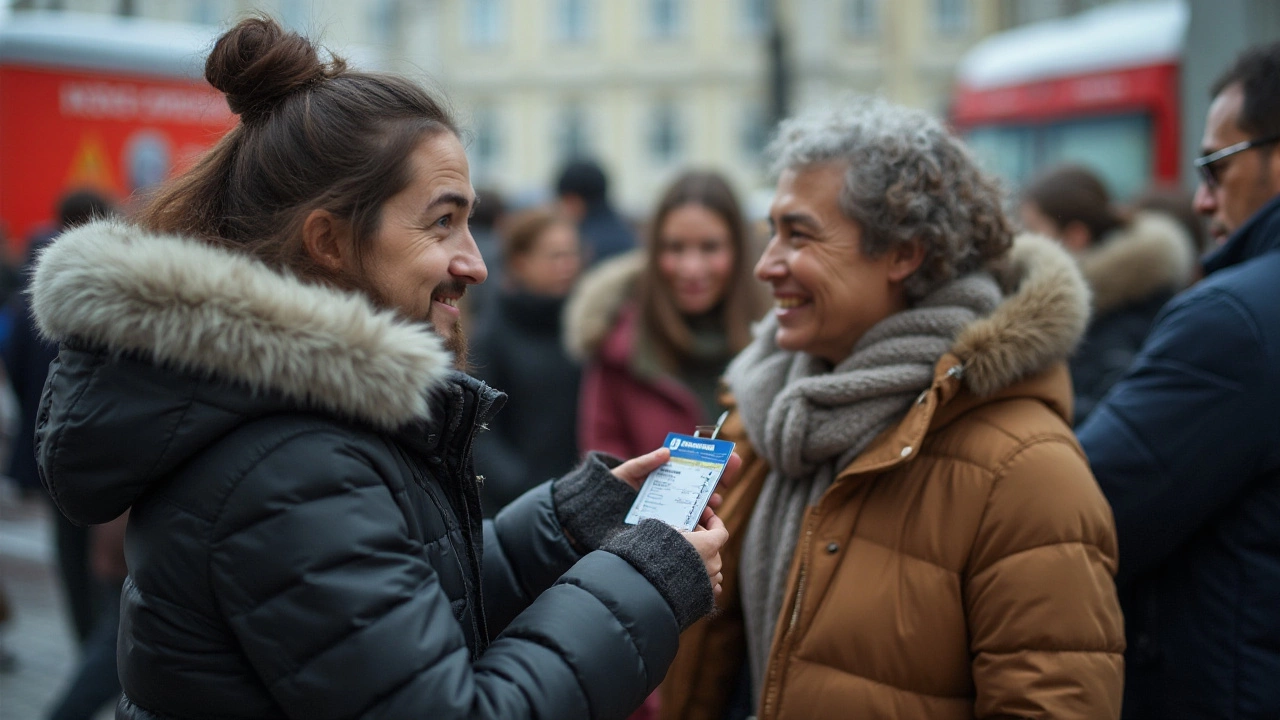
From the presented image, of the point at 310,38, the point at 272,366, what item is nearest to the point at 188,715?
the point at 272,366

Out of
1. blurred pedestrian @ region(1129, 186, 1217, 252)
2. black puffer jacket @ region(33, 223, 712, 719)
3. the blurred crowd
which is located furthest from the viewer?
blurred pedestrian @ region(1129, 186, 1217, 252)

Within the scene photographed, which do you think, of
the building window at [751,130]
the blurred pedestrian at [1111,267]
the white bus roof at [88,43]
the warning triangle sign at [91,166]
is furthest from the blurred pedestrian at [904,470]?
the building window at [751,130]

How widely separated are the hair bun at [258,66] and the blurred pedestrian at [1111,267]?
3.12 m

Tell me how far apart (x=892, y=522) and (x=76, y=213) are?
4.67 metres

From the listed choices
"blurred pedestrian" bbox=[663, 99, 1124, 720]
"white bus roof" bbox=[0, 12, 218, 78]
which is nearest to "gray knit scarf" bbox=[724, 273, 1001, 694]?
"blurred pedestrian" bbox=[663, 99, 1124, 720]

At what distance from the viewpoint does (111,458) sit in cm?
150

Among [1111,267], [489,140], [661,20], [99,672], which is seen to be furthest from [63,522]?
[661,20]

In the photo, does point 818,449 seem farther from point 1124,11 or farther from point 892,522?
point 1124,11

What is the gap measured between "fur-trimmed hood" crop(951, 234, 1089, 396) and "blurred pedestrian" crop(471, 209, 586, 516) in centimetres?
261

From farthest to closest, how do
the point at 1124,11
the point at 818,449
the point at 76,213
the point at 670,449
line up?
the point at 1124,11, the point at 76,213, the point at 818,449, the point at 670,449

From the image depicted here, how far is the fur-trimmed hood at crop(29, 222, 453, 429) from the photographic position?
1.50m

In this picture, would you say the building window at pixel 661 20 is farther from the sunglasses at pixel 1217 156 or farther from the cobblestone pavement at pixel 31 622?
the sunglasses at pixel 1217 156

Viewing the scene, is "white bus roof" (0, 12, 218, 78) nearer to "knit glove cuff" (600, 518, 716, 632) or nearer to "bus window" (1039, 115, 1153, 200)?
"bus window" (1039, 115, 1153, 200)

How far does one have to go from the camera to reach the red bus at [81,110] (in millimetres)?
9211
